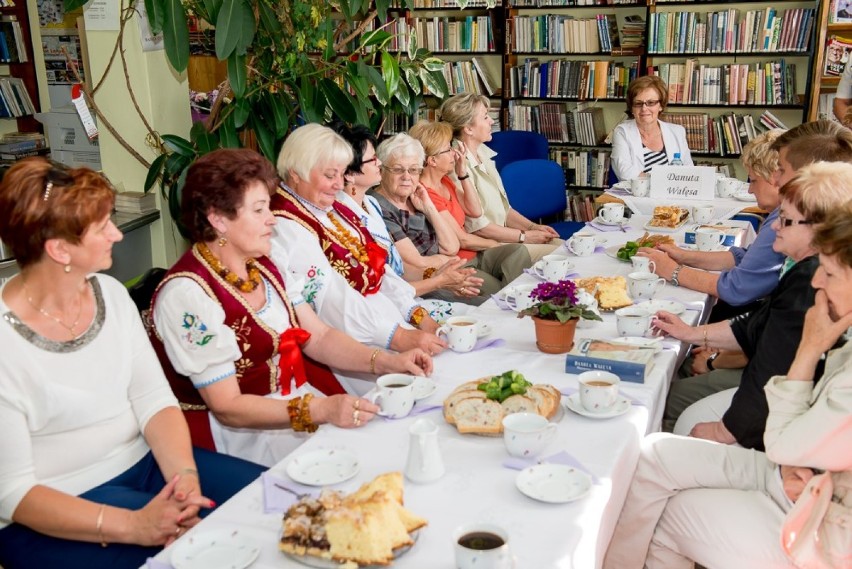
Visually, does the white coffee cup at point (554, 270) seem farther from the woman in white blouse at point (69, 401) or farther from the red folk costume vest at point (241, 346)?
the woman in white blouse at point (69, 401)

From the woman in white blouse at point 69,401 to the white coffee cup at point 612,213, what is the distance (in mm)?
2475

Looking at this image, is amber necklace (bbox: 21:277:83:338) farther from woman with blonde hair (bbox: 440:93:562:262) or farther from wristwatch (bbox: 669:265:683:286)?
woman with blonde hair (bbox: 440:93:562:262)

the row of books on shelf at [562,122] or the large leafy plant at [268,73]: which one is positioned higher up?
the large leafy plant at [268,73]

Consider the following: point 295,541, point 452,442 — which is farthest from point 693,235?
point 295,541

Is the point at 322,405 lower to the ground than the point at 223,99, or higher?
lower

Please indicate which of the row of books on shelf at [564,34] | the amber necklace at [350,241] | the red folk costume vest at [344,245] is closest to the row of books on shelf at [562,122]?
the row of books on shelf at [564,34]

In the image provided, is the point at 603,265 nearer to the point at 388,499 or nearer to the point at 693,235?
the point at 693,235

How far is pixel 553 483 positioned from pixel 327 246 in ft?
4.47

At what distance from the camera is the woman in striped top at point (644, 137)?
4.98 m

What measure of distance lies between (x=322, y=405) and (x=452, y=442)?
0.33m

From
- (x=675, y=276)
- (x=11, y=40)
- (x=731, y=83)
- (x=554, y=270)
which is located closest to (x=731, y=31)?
(x=731, y=83)

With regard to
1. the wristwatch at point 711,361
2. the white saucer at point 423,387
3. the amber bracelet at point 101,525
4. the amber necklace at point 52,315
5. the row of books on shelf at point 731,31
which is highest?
the row of books on shelf at point 731,31

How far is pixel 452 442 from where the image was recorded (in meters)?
1.68

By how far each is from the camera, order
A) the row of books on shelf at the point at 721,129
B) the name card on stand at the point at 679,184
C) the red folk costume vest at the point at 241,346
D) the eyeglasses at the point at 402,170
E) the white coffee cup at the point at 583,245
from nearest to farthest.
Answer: the red folk costume vest at the point at 241,346
the white coffee cup at the point at 583,245
the eyeglasses at the point at 402,170
the name card on stand at the point at 679,184
the row of books on shelf at the point at 721,129
